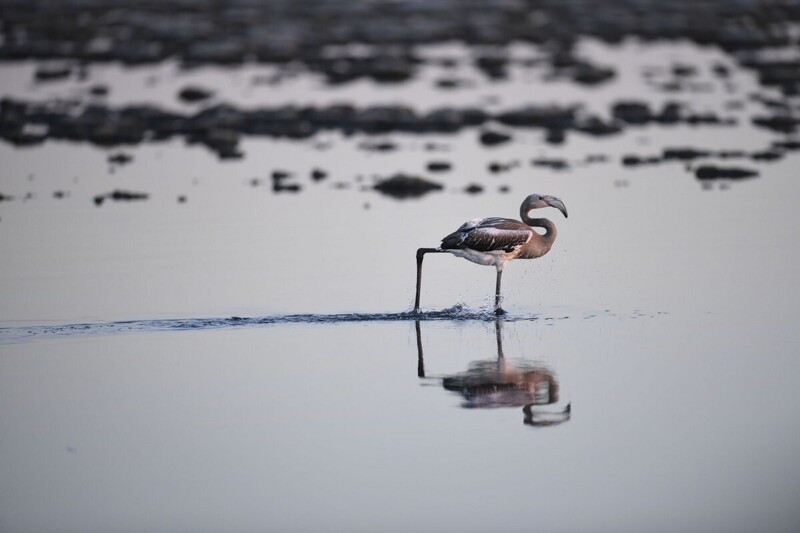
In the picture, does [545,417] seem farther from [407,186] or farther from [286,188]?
[286,188]

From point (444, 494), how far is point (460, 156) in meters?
18.1

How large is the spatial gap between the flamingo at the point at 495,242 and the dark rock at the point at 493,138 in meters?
12.9

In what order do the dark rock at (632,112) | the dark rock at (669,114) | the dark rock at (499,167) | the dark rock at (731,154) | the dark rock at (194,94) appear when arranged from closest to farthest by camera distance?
1. the dark rock at (499,167)
2. the dark rock at (731,154)
3. the dark rock at (669,114)
4. the dark rock at (632,112)
5. the dark rock at (194,94)

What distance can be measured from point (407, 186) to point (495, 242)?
813 centimetres

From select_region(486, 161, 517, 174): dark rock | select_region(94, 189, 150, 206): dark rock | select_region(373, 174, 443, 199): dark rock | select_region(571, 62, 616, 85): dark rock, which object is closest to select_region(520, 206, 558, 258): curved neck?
select_region(373, 174, 443, 199): dark rock

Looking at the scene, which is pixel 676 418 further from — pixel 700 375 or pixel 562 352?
pixel 562 352

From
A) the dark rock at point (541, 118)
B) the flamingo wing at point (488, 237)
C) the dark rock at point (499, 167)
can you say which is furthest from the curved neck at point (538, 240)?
the dark rock at point (541, 118)

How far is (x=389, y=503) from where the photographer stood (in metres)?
9.69

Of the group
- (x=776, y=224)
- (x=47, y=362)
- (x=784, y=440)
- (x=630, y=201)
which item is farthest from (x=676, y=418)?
(x=630, y=201)

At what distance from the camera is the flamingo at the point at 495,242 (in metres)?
15.7

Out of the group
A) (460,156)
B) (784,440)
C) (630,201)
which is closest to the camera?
(784,440)

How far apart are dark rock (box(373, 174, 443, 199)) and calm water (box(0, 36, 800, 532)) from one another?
0.33 metres

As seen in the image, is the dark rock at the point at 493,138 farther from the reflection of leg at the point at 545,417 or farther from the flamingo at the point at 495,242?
the reflection of leg at the point at 545,417

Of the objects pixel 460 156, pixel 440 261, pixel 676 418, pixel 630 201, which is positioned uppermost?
pixel 460 156
